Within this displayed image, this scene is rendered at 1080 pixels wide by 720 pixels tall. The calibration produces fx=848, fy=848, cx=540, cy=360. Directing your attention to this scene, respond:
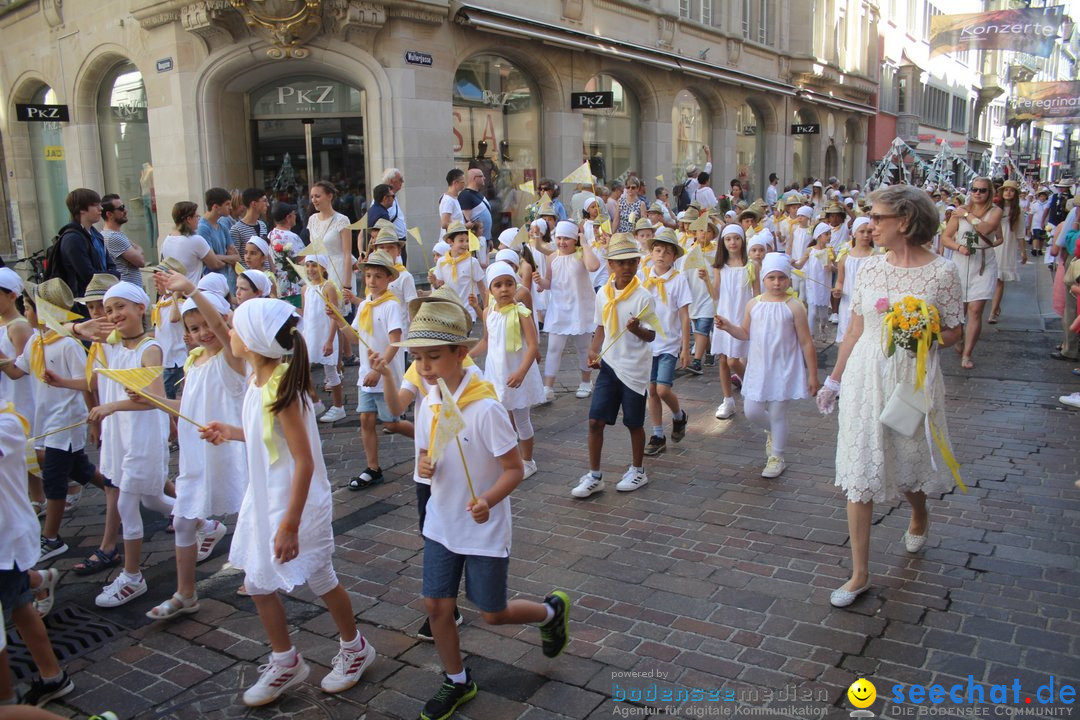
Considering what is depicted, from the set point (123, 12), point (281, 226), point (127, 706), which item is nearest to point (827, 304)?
point (281, 226)

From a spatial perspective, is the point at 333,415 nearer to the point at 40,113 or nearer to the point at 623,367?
the point at 623,367

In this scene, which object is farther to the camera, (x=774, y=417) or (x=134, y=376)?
(x=774, y=417)

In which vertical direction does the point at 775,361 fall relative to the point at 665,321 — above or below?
below

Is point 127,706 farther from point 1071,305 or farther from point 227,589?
point 1071,305

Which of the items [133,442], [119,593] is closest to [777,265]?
[133,442]

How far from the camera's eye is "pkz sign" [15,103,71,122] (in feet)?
51.5

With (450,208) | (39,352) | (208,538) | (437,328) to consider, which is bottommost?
(208,538)

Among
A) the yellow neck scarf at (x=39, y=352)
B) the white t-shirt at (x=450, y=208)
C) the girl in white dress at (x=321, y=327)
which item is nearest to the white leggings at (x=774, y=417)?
the girl in white dress at (x=321, y=327)

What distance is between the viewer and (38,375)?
17.0 feet

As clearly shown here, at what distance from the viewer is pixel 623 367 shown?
609 cm

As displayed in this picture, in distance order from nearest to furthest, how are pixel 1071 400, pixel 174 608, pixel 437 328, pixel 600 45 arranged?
pixel 437 328
pixel 174 608
pixel 1071 400
pixel 600 45

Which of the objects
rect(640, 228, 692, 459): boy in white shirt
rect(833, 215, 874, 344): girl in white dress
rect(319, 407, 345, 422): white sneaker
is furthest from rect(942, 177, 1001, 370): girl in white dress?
rect(319, 407, 345, 422): white sneaker

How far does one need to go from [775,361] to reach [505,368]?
6.68 ft

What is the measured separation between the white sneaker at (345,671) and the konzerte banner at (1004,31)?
100 feet
